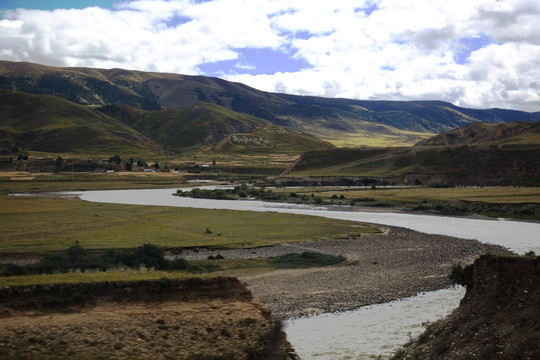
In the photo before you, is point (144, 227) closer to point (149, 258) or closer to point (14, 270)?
point (149, 258)

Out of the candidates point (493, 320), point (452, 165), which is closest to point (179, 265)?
point (493, 320)

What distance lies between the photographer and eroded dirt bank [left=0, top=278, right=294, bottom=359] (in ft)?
59.2

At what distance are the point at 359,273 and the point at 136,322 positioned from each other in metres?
27.7

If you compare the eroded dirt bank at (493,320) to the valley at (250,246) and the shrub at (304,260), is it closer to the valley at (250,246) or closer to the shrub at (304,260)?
the valley at (250,246)

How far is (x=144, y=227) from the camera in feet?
229

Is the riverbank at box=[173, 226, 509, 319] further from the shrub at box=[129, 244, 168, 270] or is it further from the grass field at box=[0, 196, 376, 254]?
the shrub at box=[129, 244, 168, 270]

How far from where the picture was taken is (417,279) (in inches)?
1652

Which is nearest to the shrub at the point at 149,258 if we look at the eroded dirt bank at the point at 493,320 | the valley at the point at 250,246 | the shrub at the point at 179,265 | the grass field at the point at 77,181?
the valley at the point at 250,246

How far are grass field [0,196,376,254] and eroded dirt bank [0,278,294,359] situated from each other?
32.9 metres

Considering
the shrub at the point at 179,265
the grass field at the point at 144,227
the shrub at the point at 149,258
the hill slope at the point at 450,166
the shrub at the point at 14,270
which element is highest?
the hill slope at the point at 450,166

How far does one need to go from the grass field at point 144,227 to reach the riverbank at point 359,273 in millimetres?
5756

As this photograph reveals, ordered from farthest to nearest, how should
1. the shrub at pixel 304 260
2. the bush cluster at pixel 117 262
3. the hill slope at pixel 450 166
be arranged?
the hill slope at pixel 450 166 → the shrub at pixel 304 260 → the bush cluster at pixel 117 262

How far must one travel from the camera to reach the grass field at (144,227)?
56.5m

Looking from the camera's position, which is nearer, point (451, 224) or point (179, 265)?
point (179, 265)
